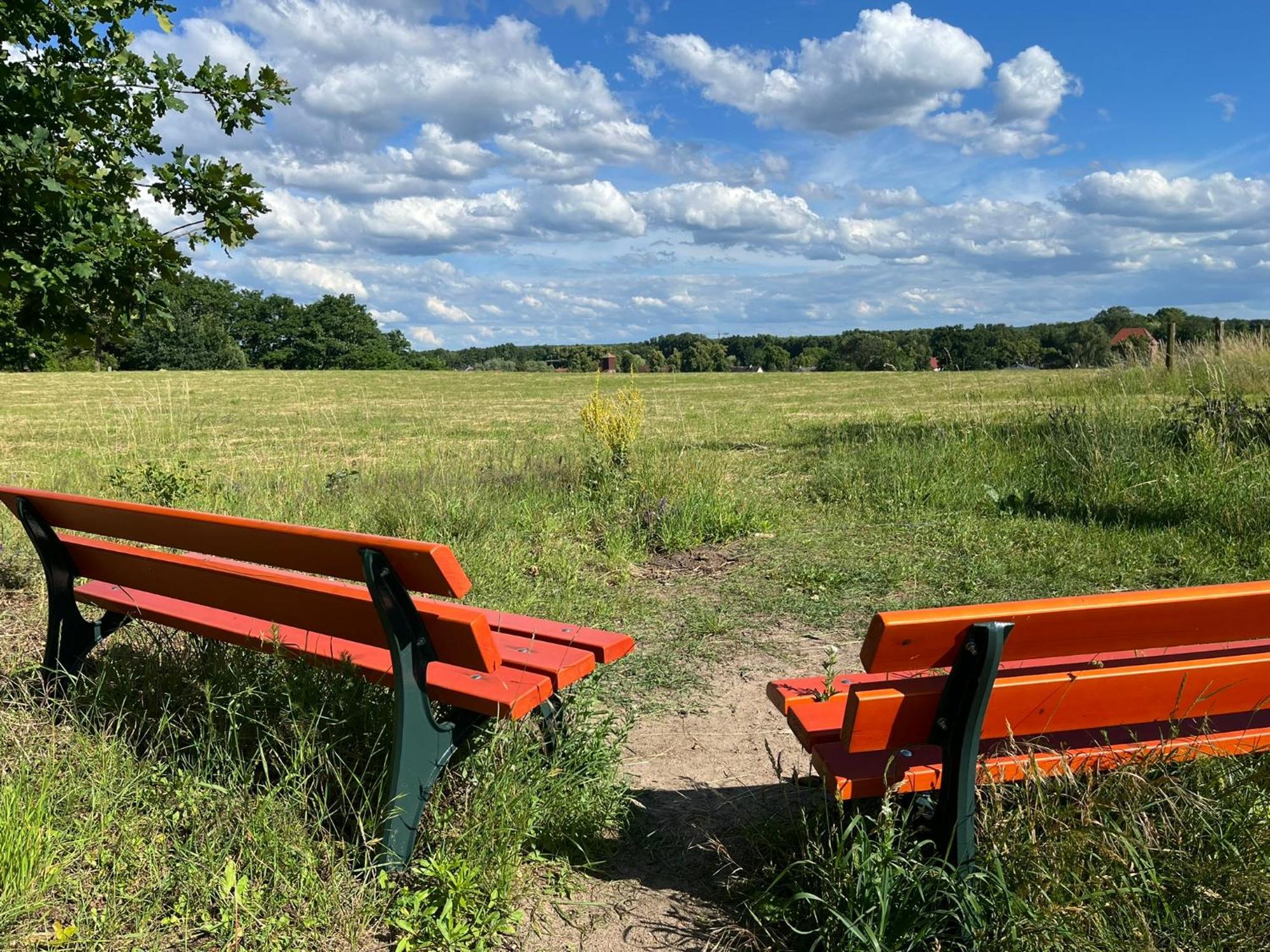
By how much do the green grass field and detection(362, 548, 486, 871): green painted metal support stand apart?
116 millimetres

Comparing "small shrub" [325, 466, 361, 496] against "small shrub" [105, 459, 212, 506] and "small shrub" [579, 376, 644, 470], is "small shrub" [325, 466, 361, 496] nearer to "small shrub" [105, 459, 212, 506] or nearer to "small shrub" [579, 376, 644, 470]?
"small shrub" [105, 459, 212, 506]

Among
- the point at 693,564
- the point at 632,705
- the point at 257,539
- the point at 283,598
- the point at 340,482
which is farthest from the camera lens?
the point at 340,482

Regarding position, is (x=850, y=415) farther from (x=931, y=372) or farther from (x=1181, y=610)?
(x=931, y=372)

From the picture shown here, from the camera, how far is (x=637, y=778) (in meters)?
3.62

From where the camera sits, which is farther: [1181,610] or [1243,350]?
[1243,350]

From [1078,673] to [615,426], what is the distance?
21.7ft

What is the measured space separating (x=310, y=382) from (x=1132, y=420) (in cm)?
3709

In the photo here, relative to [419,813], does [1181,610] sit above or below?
above

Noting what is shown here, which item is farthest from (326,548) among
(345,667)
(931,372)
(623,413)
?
(931,372)

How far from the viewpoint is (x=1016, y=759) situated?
2387mm

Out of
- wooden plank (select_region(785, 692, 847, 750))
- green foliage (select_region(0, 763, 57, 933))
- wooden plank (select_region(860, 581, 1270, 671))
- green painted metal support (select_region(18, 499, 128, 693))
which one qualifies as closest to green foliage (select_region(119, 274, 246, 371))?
green painted metal support (select_region(18, 499, 128, 693))

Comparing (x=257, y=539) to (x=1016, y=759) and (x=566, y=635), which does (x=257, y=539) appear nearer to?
(x=566, y=635)

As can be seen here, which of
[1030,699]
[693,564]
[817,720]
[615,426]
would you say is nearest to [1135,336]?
[615,426]

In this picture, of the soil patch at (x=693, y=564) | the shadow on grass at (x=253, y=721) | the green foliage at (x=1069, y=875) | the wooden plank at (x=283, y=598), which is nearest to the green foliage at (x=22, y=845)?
the shadow on grass at (x=253, y=721)
